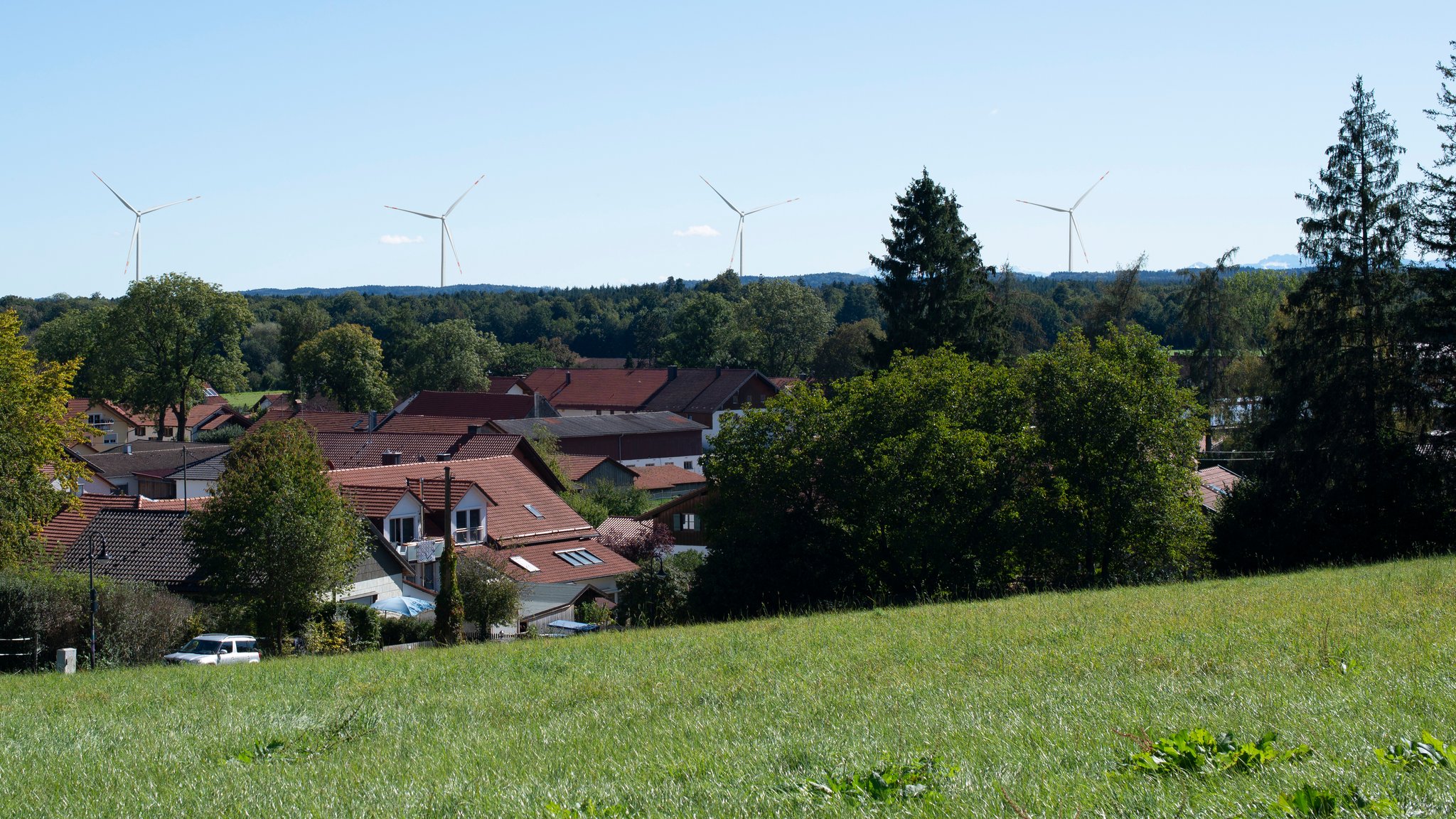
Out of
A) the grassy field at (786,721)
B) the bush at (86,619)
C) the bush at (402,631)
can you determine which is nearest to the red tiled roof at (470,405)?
the bush at (402,631)

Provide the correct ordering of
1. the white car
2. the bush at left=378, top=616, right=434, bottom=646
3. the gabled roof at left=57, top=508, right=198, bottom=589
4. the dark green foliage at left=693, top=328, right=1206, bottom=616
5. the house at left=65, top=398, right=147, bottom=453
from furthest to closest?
the house at left=65, top=398, right=147, bottom=453 → the gabled roof at left=57, top=508, right=198, bottom=589 → the dark green foliage at left=693, top=328, right=1206, bottom=616 → the bush at left=378, top=616, right=434, bottom=646 → the white car

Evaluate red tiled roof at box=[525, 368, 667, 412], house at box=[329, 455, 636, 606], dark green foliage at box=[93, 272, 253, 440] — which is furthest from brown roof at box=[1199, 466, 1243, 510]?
dark green foliage at box=[93, 272, 253, 440]

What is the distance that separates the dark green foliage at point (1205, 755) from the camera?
6613 mm

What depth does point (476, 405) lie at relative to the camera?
10631 centimetres

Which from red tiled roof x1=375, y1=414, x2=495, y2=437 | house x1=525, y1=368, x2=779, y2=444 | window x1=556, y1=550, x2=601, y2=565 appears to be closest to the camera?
window x1=556, y1=550, x2=601, y2=565

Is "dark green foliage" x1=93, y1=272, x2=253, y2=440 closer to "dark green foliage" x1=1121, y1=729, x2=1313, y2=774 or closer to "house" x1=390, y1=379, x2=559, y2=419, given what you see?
"house" x1=390, y1=379, x2=559, y2=419

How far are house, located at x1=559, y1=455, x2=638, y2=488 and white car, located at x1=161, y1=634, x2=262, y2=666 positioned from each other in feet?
142

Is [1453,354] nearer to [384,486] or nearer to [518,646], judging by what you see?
[518,646]

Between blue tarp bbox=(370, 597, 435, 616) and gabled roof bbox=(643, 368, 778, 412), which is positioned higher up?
gabled roof bbox=(643, 368, 778, 412)

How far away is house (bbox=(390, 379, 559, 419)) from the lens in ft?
337

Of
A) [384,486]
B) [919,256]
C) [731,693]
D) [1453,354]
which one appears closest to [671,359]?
[919,256]

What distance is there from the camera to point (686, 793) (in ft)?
23.6

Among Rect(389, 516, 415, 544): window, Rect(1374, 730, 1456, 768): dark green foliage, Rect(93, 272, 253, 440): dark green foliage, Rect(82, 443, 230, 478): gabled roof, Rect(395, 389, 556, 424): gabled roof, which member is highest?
Rect(93, 272, 253, 440): dark green foliage

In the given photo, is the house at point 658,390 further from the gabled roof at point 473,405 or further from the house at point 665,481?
the house at point 665,481
